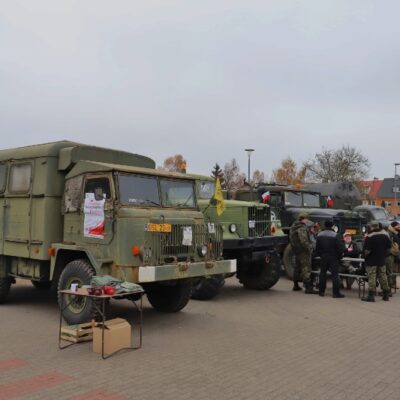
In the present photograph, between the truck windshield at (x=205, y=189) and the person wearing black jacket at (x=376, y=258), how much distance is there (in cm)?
365

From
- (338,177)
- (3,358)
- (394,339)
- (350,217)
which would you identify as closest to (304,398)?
(394,339)

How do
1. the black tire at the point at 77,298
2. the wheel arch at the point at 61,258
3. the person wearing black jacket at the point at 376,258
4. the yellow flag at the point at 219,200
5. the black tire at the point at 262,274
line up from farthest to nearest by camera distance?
the black tire at the point at 262,274 < the person wearing black jacket at the point at 376,258 < the yellow flag at the point at 219,200 < the wheel arch at the point at 61,258 < the black tire at the point at 77,298

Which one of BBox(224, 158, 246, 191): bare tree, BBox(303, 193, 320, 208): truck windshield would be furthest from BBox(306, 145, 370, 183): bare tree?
BBox(303, 193, 320, 208): truck windshield

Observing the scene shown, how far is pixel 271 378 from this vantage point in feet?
17.9

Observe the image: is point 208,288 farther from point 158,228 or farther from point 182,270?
point 158,228

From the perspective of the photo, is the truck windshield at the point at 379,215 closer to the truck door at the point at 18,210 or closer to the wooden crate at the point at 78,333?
the truck door at the point at 18,210

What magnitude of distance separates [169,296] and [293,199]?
7247 mm

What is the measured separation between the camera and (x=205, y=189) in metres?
12.0

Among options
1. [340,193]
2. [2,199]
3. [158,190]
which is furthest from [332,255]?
[340,193]

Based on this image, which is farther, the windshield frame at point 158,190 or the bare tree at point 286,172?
the bare tree at point 286,172

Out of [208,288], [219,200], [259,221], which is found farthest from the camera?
[259,221]

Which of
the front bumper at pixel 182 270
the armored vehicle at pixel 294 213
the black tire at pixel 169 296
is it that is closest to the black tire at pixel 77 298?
the front bumper at pixel 182 270

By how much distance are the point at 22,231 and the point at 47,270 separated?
2.79ft

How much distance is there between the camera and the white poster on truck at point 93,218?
25.2 feet
